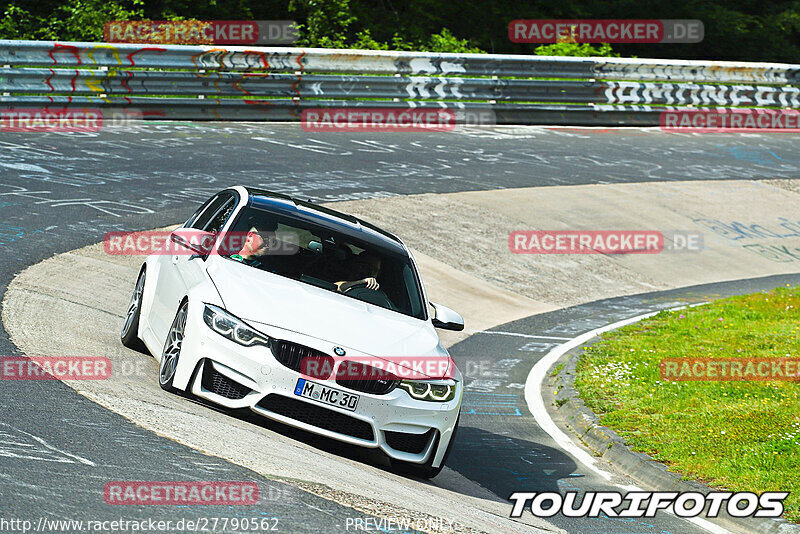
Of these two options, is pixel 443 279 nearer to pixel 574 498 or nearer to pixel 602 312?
pixel 602 312

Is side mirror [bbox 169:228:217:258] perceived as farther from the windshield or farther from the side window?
the side window

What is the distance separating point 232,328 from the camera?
23.2 ft

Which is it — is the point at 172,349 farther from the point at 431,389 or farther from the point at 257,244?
the point at 431,389

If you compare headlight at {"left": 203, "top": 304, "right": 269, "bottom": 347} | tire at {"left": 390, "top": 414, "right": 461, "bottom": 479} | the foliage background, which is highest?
the foliage background

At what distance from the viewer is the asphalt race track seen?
18.5 ft

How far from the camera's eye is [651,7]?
1560 inches

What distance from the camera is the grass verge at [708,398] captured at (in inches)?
334

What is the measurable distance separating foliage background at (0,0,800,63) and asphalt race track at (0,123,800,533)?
25.5 ft

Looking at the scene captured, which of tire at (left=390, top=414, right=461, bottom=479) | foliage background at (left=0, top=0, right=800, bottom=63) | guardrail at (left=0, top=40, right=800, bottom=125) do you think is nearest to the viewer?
tire at (left=390, top=414, right=461, bottom=479)

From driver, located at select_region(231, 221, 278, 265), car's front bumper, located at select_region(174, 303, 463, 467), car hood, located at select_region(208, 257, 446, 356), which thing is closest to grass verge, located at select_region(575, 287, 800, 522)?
car's front bumper, located at select_region(174, 303, 463, 467)

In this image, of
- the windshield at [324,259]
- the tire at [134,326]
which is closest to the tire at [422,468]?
the windshield at [324,259]

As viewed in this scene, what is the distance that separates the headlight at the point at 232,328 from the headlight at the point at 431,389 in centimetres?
102

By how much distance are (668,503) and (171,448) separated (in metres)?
3.93

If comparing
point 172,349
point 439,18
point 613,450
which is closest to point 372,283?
point 172,349
